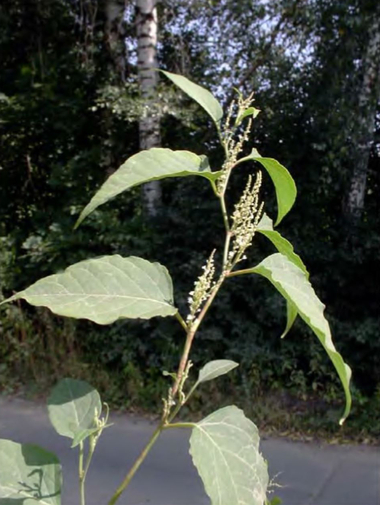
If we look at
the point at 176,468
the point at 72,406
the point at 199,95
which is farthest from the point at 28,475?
the point at 176,468

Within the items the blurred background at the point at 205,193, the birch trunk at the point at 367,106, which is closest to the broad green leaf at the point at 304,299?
the blurred background at the point at 205,193

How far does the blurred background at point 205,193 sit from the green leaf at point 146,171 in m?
4.09

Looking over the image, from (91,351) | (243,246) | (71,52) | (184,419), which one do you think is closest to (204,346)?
(184,419)

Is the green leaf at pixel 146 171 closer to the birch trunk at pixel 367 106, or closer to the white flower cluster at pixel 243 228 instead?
the white flower cluster at pixel 243 228

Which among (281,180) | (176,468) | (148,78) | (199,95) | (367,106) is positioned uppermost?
(148,78)

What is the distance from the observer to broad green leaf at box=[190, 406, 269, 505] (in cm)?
63

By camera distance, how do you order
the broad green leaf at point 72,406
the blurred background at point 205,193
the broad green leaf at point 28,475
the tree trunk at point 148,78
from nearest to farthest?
the broad green leaf at point 28,475 → the broad green leaf at point 72,406 → the blurred background at point 205,193 → the tree trunk at point 148,78

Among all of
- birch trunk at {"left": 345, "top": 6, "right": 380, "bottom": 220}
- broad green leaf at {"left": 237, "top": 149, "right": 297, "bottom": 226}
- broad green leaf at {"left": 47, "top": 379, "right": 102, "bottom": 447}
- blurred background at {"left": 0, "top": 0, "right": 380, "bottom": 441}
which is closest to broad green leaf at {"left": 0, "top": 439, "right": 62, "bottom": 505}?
broad green leaf at {"left": 47, "top": 379, "right": 102, "bottom": 447}

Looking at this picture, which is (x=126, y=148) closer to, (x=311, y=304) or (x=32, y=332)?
(x=32, y=332)

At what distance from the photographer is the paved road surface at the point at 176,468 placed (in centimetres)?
351

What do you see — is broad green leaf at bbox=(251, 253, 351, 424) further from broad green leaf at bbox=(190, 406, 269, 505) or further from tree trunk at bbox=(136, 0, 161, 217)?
tree trunk at bbox=(136, 0, 161, 217)

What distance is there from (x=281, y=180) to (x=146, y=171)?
0.60ft

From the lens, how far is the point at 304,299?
0.64 meters

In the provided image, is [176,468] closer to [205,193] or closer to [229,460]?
[205,193]
